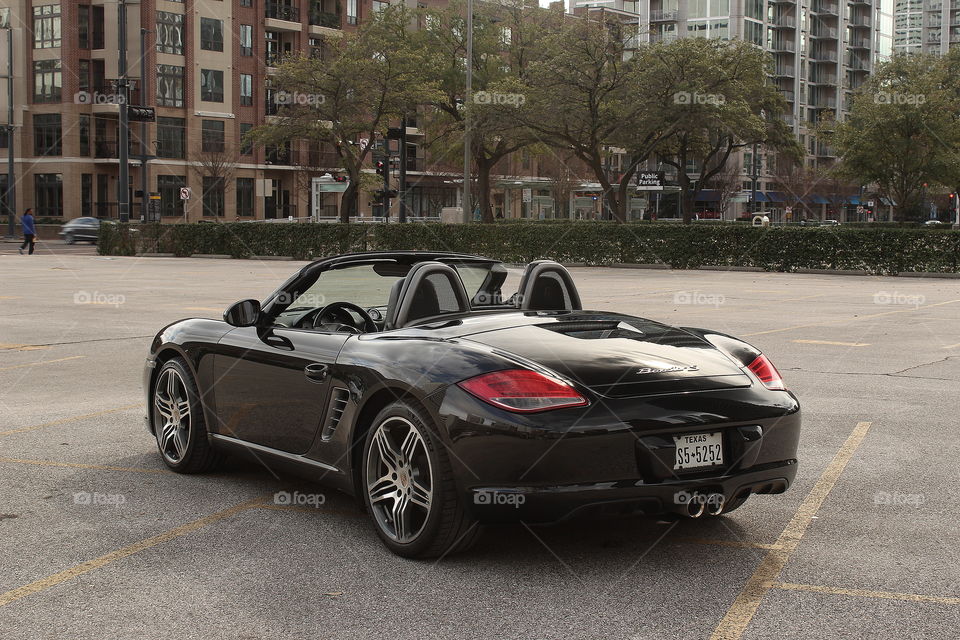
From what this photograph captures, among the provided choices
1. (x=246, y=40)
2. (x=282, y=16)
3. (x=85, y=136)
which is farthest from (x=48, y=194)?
(x=282, y=16)

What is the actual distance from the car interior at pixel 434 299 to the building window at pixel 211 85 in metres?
70.2

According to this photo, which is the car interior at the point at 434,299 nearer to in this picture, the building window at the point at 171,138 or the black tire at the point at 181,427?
the black tire at the point at 181,427

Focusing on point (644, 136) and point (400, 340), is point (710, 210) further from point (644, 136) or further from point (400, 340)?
point (400, 340)

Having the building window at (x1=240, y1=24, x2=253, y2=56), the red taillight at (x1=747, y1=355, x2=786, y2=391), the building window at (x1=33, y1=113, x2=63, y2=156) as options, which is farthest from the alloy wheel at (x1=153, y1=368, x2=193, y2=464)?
the building window at (x1=240, y1=24, x2=253, y2=56)

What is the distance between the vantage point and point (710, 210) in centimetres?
10294

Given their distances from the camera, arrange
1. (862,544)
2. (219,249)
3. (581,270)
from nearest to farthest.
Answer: (862,544) → (581,270) → (219,249)

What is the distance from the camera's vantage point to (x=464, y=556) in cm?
459

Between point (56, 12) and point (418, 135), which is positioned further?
point (418, 135)

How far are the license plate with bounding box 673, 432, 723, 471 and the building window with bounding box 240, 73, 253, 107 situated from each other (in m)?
74.8

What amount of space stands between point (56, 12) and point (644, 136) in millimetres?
43142

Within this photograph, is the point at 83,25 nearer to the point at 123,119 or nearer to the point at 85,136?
the point at 85,136

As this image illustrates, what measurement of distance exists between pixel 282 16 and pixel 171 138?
42.9 ft

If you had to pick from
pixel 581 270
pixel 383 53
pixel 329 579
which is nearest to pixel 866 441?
pixel 329 579

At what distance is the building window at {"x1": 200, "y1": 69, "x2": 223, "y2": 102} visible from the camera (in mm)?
72750
